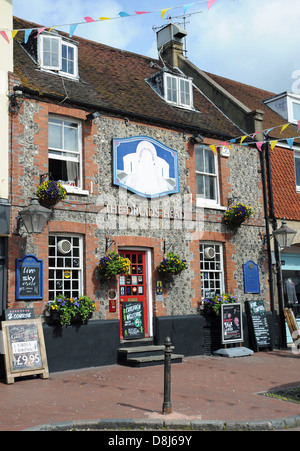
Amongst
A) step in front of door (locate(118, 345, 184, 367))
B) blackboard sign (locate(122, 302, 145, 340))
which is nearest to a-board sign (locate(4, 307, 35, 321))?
step in front of door (locate(118, 345, 184, 367))

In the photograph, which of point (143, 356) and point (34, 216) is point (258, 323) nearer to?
point (143, 356)

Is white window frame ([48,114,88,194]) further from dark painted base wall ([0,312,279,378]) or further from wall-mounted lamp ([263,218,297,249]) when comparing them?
wall-mounted lamp ([263,218,297,249])

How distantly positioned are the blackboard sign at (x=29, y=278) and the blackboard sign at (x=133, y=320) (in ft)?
8.07

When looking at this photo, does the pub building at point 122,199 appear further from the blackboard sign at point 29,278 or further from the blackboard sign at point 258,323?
the blackboard sign at point 258,323

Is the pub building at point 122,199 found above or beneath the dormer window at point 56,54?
beneath

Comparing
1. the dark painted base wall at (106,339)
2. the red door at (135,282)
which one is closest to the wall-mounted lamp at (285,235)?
the dark painted base wall at (106,339)

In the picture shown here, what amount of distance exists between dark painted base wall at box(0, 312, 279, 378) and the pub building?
0.03m

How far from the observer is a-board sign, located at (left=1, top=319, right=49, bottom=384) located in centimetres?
909

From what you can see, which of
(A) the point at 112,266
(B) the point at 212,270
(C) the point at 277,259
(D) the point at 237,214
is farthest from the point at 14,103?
(C) the point at 277,259

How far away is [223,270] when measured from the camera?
45.5ft

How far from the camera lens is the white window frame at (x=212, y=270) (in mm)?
13562

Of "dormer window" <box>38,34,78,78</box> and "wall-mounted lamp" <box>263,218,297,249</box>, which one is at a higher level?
"dormer window" <box>38,34,78,78</box>

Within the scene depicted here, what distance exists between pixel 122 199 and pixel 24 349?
4518mm
